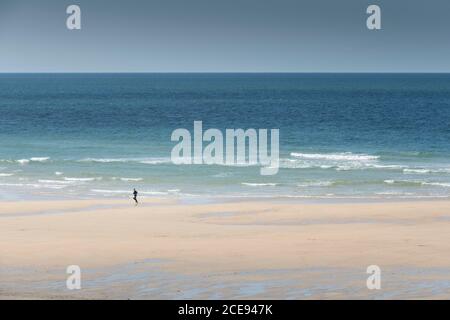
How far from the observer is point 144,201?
3375cm

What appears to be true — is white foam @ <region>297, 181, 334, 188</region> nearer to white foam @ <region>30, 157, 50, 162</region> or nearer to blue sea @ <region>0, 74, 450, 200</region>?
blue sea @ <region>0, 74, 450, 200</region>

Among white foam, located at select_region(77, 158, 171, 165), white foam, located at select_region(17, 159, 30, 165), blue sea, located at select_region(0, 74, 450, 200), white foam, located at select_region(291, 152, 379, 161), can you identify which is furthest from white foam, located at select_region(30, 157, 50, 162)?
white foam, located at select_region(291, 152, 379, 161)

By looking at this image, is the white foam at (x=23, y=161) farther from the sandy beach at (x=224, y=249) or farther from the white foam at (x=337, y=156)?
the white foam at (x=337, y=156)

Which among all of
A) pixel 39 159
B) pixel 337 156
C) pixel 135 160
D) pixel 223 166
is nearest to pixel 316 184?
pixel 223 166

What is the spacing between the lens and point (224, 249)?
896 inches

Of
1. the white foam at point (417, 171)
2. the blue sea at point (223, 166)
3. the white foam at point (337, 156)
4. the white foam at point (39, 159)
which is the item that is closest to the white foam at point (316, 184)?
the blue sea at point (223, 166)

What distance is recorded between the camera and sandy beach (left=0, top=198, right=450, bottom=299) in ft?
58.8

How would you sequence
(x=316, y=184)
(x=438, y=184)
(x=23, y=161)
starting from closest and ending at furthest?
(x=438, y=184), (x=316, y=184), (x=23, y=161)

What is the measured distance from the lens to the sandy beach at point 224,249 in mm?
17922

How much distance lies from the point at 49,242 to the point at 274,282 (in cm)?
824

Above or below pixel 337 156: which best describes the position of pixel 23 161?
below

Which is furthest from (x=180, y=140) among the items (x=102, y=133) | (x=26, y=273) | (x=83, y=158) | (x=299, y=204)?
(x=26, y=273)

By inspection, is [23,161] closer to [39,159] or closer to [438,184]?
[39,159]

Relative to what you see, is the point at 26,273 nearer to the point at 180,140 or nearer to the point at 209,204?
the point at 209,204
